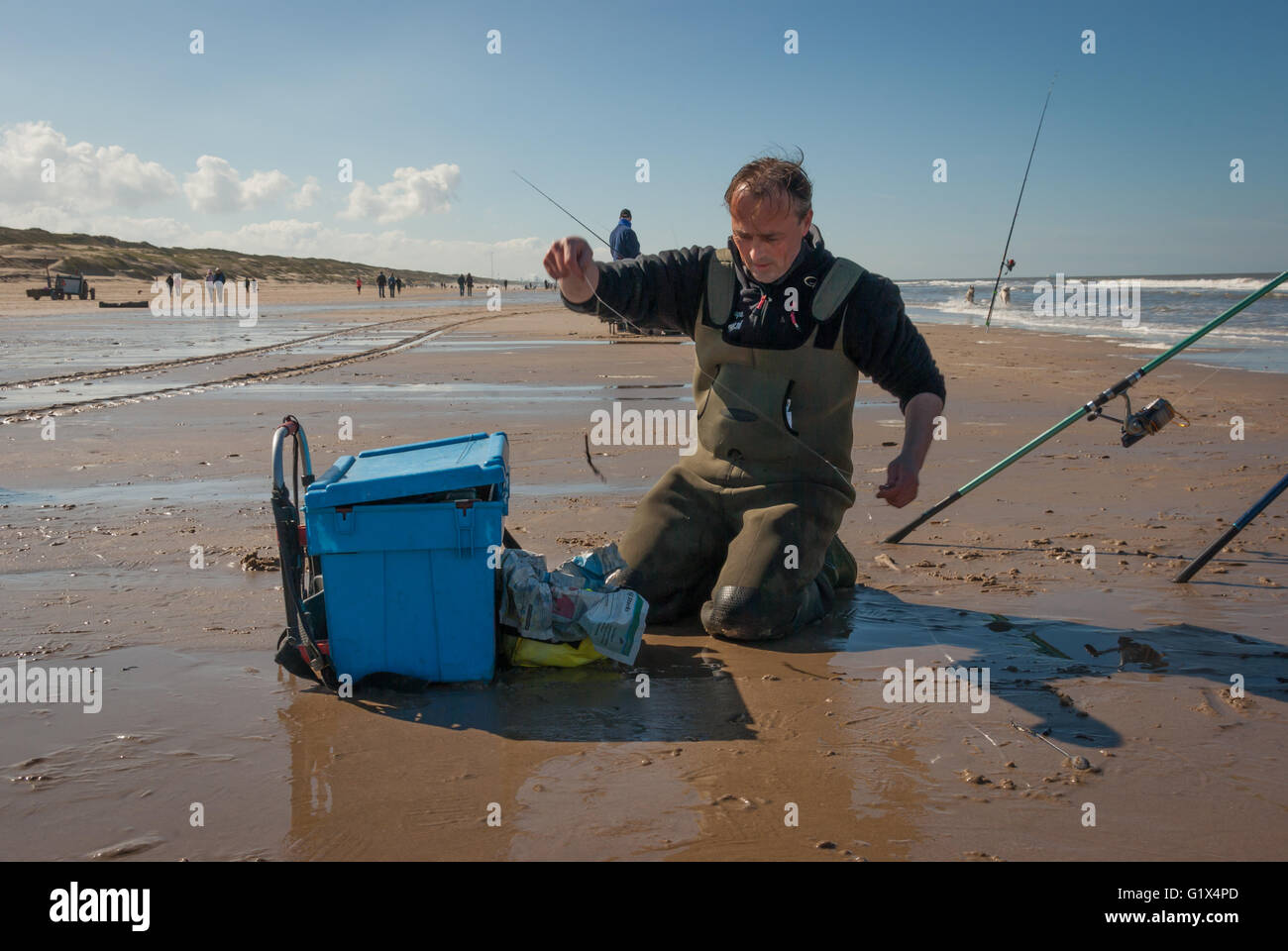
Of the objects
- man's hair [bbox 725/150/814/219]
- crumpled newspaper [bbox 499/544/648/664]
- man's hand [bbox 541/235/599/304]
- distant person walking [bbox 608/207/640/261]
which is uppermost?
distant person walking [bbox 608/207/640/261]

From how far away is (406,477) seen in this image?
3113 mm

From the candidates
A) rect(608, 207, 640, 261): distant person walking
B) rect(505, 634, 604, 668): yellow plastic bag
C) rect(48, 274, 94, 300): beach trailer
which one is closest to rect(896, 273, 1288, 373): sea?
rect(608, 207, 640, 261): distant person walking

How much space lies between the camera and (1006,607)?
413 centimetres

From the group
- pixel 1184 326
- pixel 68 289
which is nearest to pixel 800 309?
pixel 1184 326

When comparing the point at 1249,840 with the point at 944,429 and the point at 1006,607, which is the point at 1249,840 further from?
the point at 944,429

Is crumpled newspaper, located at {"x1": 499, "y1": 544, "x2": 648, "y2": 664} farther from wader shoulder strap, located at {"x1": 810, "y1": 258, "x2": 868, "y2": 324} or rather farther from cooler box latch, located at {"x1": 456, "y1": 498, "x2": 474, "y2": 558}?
wader shoulder strap, located at {"x1": 810, "y1": 258, "x2": 868, "y2": 324}

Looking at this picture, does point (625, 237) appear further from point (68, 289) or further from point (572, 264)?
point (68, 289)

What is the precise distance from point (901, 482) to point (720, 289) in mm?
1015

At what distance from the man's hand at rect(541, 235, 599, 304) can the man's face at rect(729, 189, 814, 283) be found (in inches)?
21.6

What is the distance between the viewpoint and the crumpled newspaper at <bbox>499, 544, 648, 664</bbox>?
133 inches

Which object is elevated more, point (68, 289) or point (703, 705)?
point (68, 289)

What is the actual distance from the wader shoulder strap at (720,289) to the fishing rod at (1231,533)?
2.11 meters
